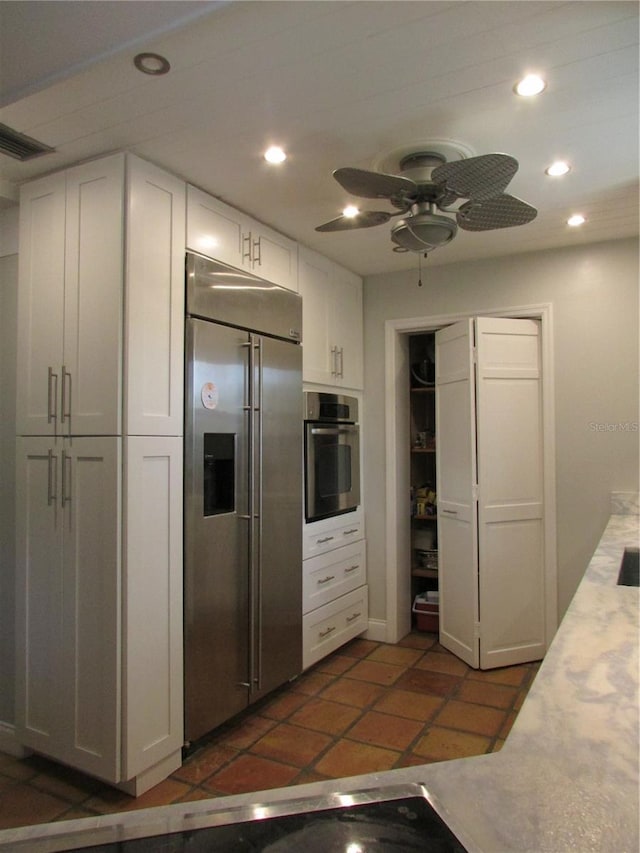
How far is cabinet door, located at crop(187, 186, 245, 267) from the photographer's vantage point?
2512mm

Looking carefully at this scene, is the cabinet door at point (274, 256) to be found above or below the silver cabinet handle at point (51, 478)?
above

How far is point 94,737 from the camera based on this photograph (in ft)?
7.22

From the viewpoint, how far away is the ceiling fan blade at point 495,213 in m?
2.12

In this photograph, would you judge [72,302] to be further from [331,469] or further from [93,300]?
[331,469]

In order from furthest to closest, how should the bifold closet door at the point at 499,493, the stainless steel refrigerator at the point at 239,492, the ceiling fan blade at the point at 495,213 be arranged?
1. the bifold closet door at the point at 499,493
2. the stainless steel refrigerator at the point at 239,492
3. the ceiling fan blade at the point at 495,213

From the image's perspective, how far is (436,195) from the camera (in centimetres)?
220

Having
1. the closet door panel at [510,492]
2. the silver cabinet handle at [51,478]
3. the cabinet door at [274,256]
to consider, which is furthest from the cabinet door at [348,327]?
the silver cabinet handle at [51,478]

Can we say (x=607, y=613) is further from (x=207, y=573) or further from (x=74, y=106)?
(x=74, y=106)

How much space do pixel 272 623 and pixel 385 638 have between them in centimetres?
129

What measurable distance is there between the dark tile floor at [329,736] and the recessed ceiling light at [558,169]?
2538 millimetres

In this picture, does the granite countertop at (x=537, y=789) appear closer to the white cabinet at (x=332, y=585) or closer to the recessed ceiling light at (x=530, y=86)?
the recessed ceiling light at (x=530, y=86)

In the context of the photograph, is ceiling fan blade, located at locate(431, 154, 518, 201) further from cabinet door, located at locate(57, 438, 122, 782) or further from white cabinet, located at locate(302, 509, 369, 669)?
white cabinet, located at locate(302, 509, 369, 669)

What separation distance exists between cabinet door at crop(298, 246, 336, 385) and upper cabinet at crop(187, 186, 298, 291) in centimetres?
11

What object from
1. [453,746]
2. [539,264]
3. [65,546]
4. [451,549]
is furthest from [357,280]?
[453,746]
